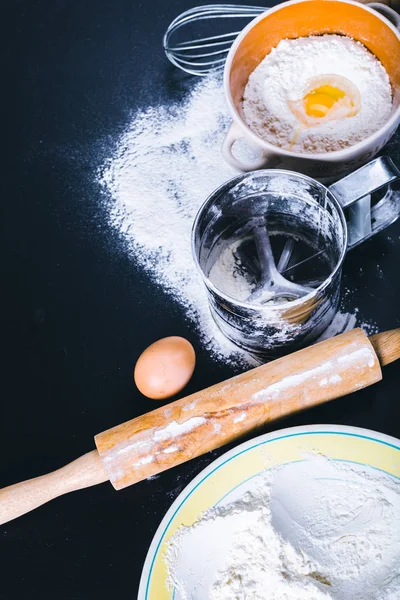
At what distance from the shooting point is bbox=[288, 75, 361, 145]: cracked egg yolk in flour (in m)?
1.01

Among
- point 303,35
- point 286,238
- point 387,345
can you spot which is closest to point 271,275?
point 286,238

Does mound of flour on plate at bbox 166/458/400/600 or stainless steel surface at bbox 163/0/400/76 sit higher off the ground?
stainless steel surface at bbox 163/0/400/76

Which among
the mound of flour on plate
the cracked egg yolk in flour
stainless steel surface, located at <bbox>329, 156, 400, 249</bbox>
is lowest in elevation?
the mound of flour on plate

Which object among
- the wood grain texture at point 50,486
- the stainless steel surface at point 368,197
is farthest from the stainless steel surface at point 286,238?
the wood grain texture at point 50,486

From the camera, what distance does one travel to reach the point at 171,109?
1.14m

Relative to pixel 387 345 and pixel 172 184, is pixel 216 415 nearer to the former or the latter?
pixel 387 345

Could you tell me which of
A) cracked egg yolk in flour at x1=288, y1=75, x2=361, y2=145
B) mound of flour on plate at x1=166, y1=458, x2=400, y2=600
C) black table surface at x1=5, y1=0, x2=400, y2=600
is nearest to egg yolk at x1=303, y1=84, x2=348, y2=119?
cracked egg yolk in flour at x1=288, y1=75, x2=361, y2=145

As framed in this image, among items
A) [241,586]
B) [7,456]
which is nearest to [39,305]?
[7,456]

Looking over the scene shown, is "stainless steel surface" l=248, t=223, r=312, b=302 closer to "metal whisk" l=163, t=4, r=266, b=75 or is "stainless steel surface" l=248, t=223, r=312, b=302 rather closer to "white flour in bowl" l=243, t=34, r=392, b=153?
"white flour in bowl" l=243, t=34, r=392, b=153

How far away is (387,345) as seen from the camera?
36.4 inches

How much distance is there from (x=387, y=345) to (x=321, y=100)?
1.09 ft

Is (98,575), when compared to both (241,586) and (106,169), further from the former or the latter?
(106,169)

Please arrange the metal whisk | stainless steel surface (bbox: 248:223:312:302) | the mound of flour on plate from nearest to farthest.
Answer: the mound of flour on plate < stainless steel surface (bbox: 248:223:312:302) < the metal whisk

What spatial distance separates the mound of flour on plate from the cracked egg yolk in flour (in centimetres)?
43
